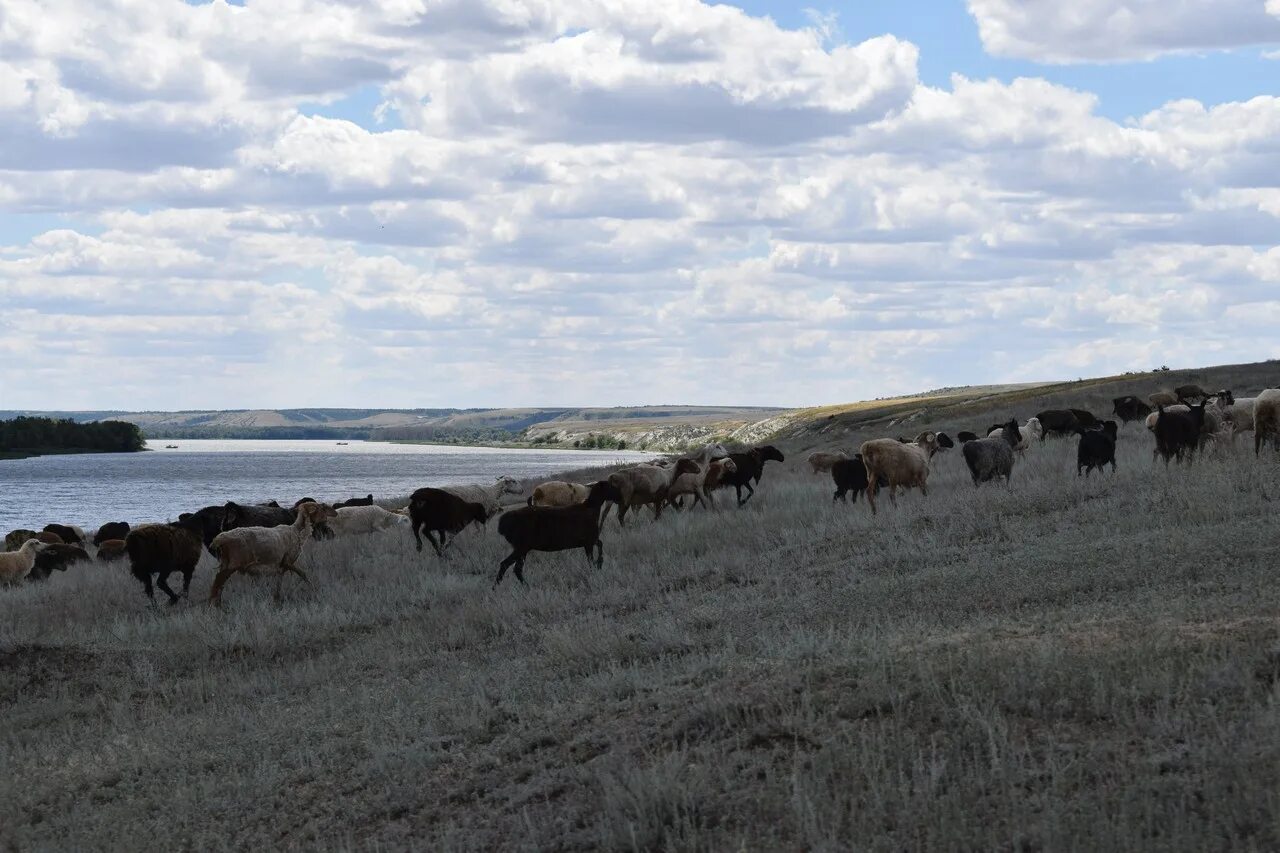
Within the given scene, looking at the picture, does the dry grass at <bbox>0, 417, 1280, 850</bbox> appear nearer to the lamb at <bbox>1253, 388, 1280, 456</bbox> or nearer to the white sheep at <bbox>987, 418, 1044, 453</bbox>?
the lamb at <bbox>1253, 388, 1280, 456</bbox>

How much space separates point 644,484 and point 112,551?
1201cm

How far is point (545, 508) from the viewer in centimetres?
1736

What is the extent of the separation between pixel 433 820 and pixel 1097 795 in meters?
3.69

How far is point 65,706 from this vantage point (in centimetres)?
1253

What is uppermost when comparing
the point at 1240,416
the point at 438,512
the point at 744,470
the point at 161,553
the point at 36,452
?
the point at 36,452

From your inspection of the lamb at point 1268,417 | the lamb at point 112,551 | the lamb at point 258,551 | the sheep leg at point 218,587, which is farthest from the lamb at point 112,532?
the lamb at point 1268,417

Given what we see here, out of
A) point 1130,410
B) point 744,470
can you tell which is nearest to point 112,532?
point 744,470

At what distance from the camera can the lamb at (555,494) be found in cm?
2183

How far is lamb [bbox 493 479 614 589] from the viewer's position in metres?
16.9

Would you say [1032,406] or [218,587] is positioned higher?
[1032,406]

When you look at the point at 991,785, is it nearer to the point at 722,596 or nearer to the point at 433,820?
the point at 433,820

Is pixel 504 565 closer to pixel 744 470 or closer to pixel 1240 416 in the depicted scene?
pixel 744 470

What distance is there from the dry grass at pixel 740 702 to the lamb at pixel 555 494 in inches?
191

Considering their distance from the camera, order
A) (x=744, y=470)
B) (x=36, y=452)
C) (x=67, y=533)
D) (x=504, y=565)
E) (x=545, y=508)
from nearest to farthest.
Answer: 1. (x=504, y=565)
2. (x=545, y=508)
3. (x=744, y=470)
4. (x=67, y=533)
5. (x=36, y=452)
